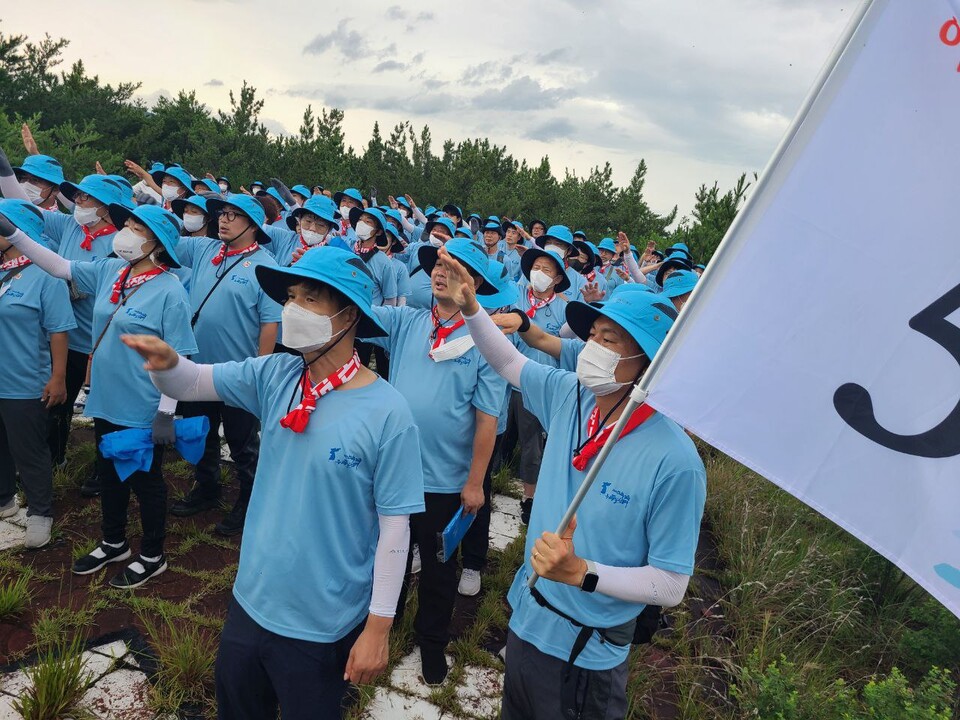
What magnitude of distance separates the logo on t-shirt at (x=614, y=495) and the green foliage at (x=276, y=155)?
14.4 meters

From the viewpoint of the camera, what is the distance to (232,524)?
473 centimetres

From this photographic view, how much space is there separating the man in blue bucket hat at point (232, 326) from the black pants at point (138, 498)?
70 cm

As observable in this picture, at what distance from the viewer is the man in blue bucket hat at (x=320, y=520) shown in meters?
2.22

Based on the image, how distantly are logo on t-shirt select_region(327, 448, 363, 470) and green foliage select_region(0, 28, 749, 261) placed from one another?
583 inches

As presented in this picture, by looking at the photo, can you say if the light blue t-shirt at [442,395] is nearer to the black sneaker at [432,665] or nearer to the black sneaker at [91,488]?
the black sneaker at [432,665]

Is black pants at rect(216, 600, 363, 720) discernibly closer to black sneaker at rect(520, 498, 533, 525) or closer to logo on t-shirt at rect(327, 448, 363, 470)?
logo on t-shirt at rect(327, 448, 363, 470)

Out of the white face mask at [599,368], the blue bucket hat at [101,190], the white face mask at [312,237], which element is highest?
the white face mask at [599,368]

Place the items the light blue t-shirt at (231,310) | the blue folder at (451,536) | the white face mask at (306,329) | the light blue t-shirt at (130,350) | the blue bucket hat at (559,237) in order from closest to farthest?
1. the white face mask at (306,329)
2. the blue folder at (451,536)
3. the light blue t-shirt at (130,350)
4. the light blue t-shirt at (231,310)
5. the blue bucket hat at (559,237)

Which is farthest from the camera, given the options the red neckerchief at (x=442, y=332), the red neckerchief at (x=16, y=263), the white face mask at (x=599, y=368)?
the red neckerchief at (x=16, y=263)

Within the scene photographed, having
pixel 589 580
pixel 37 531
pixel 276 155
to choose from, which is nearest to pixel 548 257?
pixel 589 580

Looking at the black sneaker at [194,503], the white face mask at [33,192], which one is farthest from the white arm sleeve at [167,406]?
the white face mask at [33,192]

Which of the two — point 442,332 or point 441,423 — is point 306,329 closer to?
point 442,332

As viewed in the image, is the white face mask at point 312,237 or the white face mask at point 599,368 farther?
the white face mask at point 312,237

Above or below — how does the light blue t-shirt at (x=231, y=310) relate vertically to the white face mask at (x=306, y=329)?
below
